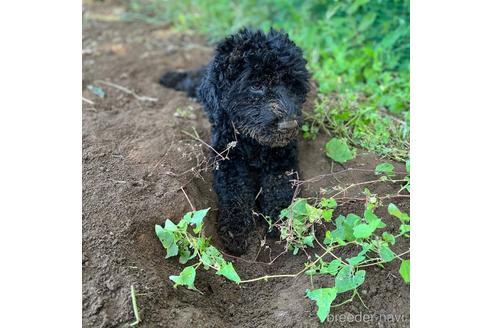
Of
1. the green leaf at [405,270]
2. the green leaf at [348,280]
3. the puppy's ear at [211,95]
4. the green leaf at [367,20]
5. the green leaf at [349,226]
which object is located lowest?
the green leaf at [348,280]

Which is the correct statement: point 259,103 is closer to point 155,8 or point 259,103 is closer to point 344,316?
point 344,316

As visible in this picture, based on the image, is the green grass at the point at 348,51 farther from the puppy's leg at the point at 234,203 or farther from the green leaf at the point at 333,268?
the green leaf at the point at 333,268

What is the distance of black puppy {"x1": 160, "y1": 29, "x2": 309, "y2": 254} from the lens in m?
3.66

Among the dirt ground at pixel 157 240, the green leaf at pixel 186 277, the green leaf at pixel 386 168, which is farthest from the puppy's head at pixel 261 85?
the green leaf at pixel 186 277

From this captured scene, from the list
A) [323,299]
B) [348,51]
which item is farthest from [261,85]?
[348,51]

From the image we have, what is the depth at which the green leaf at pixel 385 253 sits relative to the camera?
3031 millimetres

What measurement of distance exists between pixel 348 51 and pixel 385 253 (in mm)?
3472

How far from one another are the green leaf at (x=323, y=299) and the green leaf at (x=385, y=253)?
0.35 meters

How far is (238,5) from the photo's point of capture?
7.48 m

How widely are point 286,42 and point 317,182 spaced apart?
1.06 m

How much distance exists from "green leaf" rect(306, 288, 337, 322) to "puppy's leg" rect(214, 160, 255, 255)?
822 millimetres

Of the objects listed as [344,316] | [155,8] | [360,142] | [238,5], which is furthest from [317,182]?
[155,8]

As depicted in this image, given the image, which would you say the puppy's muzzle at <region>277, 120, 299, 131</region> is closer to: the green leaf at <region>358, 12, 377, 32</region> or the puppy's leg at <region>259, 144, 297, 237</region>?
the puppy's leg at <region>259, 144, 297, 237</region>

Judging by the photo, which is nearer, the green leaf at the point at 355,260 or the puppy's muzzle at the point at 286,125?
the green leaf at the point at 355,260
